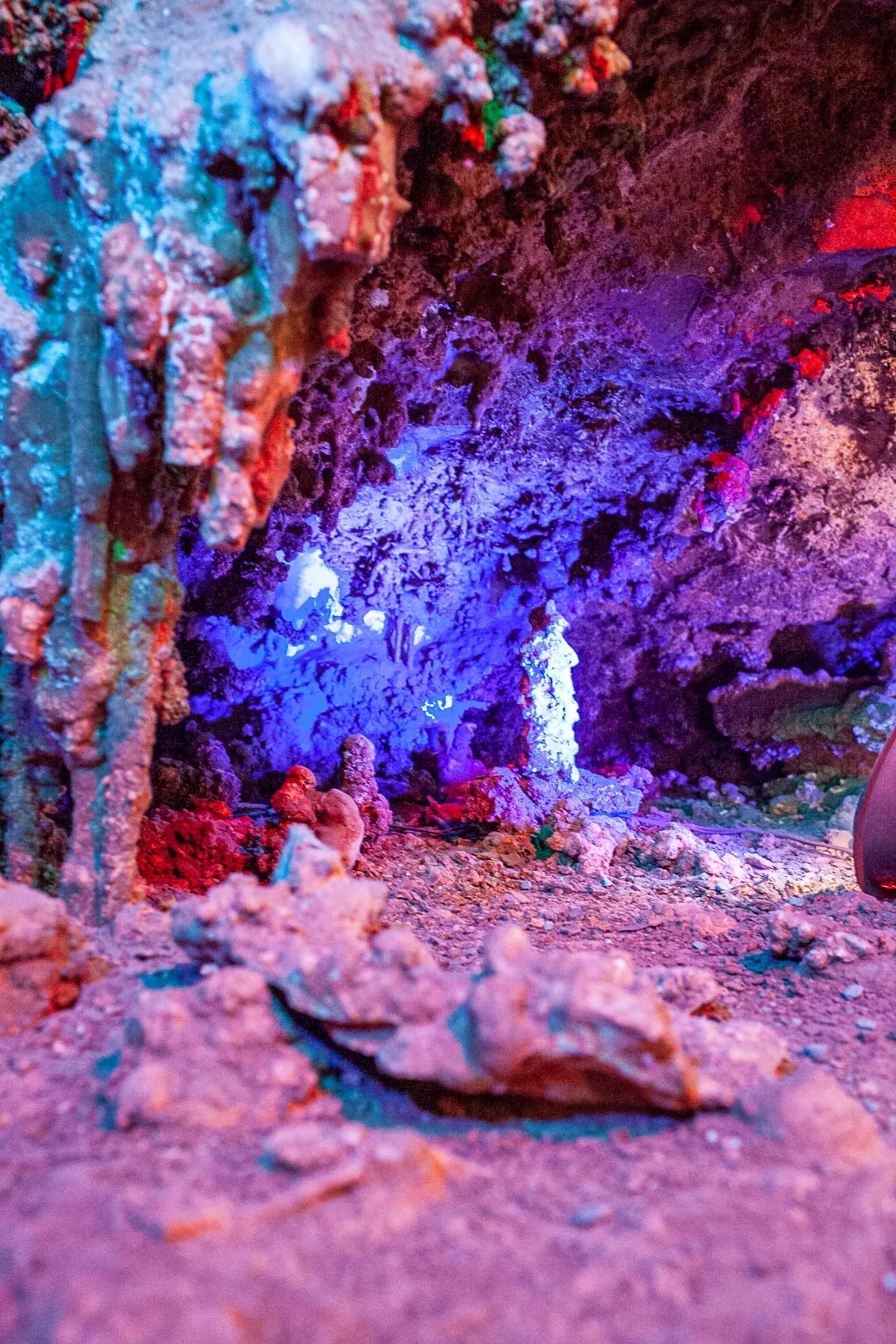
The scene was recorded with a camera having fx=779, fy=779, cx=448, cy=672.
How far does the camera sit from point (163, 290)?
1983 mm

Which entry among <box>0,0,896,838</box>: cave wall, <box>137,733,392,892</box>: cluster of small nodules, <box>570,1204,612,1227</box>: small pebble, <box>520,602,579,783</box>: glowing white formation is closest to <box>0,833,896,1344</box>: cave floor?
<box>570,1204,612,1227</box>: small pebble

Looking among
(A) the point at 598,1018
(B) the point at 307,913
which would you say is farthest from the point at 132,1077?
(A) the point at 598,1018

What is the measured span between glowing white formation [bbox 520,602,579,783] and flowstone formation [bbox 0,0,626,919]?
4.12 m

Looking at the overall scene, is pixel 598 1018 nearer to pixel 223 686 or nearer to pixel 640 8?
pixel 640 8

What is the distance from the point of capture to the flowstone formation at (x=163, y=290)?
1861mm

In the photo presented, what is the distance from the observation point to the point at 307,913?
179 cm

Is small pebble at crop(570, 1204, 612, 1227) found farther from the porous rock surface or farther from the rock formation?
the rock formation

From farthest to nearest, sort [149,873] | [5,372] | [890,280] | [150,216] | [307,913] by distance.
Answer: [890,280]
[149,873]
[5,372]
[150,216]
[307,913]

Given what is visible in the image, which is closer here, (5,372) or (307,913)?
(307,913)

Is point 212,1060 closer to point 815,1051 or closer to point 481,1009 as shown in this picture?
point 481,1009

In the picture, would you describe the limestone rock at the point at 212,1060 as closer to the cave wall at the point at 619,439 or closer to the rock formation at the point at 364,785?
the cave wall at the point at 619,439

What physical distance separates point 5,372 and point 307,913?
1.85m

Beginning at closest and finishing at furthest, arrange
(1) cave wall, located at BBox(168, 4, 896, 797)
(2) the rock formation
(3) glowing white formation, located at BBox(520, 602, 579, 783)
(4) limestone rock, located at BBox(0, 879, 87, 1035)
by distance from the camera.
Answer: (4) limestone rock, located at BBox(0, 879, 87, 1035) → (1) cave wall, located at BBox(168, 4, 896, 797) → (2) the rock formation → (3) glowing white formation, located at BBox(520, 602, 579, 783)

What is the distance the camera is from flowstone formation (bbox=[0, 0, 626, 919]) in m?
1.86
